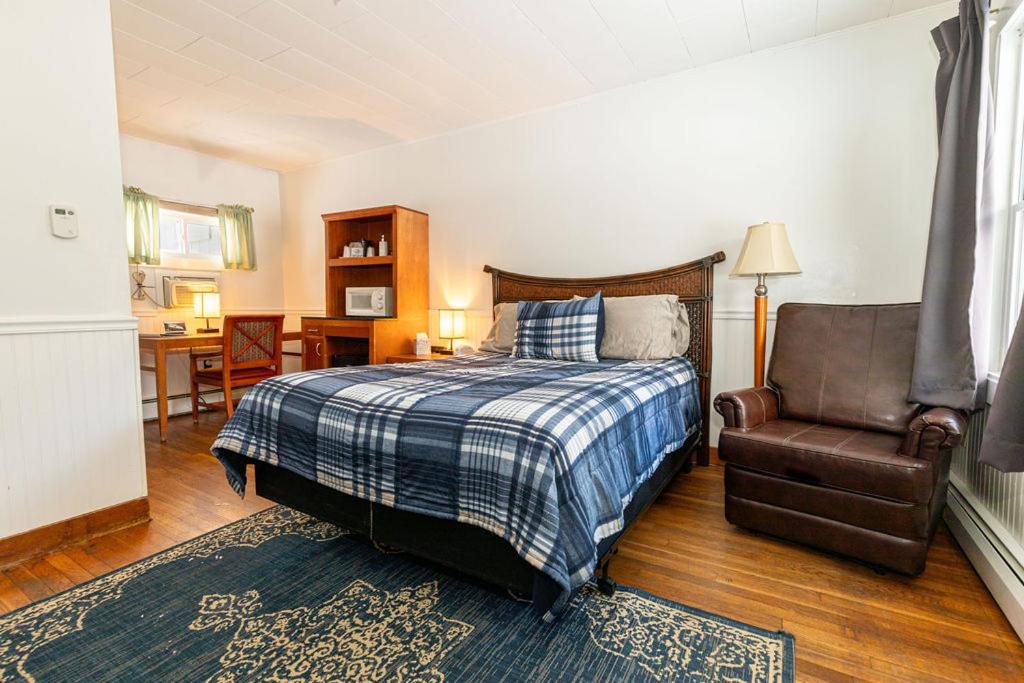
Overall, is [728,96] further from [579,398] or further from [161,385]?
[161,385]

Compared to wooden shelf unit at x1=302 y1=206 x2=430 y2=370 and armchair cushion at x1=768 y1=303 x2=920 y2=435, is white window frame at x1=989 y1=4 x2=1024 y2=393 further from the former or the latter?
wooden shelf unit at x1=302 y1=206 x2=430 y2=370

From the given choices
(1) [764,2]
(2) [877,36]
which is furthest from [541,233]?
(2) [877,36]

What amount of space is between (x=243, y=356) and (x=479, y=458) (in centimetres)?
337

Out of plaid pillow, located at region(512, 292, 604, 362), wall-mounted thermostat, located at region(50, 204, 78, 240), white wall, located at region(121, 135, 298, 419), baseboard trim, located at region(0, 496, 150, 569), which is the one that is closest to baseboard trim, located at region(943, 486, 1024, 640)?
plaid pillow, located at region(512, 292, 604, 362)

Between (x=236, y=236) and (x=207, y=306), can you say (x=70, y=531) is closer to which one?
(x=207, y=306)

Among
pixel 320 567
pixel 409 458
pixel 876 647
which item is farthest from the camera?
pixel 320 567

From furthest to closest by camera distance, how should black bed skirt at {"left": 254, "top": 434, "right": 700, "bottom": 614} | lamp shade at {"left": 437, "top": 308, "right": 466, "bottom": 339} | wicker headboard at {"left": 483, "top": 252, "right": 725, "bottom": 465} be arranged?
lamp shade at {"left": 437, "top": 308, "right": 466, "bottom": 339}
wicker headboard at {"left": 483, "top": 252, "right": 725, "bottom": 465}
black bed skirt at {"left": 254, "top": 434, "right": 700, "bottom": 614}

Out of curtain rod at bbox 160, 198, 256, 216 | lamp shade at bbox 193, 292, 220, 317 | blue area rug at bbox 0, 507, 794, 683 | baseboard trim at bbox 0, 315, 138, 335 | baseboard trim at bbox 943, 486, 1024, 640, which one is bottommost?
blue area rug at bbox 0, 507, 794, 683

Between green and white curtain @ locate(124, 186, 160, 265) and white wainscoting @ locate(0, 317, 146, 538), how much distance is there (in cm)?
250

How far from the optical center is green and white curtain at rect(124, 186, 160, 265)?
165 inches

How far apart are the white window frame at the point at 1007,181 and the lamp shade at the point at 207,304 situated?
549 centimetres

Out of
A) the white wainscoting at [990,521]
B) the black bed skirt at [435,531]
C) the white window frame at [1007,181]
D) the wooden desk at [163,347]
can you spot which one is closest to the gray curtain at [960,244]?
the white window frame at [1007,181]

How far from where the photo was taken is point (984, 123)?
1.95 metres

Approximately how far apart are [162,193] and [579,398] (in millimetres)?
4749
